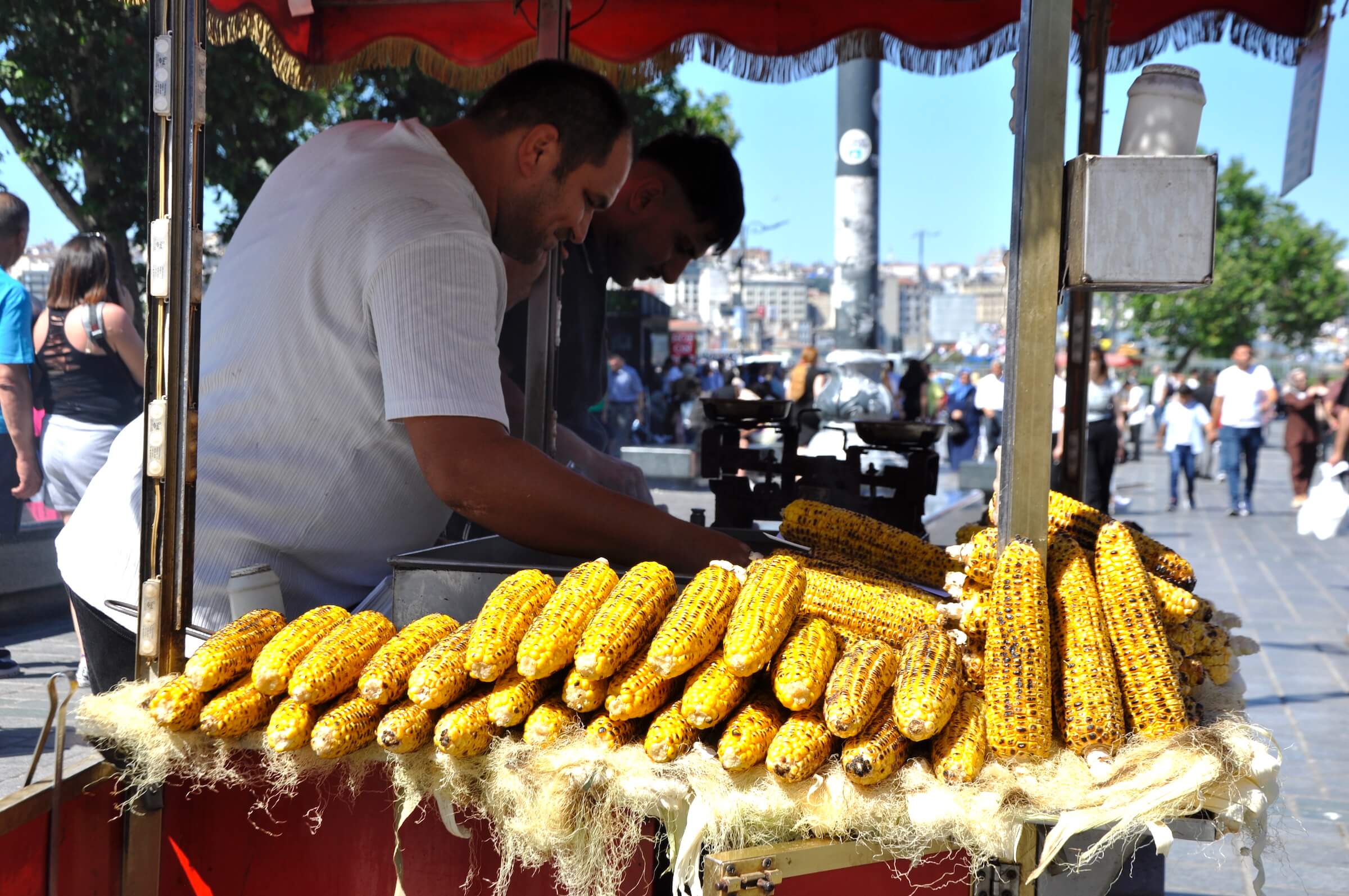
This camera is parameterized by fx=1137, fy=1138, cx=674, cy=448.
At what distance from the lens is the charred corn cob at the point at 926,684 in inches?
66.1

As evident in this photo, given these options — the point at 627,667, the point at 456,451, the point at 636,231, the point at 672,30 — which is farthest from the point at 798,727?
the point at 672,30

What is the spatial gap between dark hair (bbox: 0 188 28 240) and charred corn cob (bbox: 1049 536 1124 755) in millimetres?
6042

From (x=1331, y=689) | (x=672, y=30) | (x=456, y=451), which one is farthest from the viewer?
(x=1331, y=689)

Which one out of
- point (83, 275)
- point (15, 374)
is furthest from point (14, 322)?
point (83, 275)

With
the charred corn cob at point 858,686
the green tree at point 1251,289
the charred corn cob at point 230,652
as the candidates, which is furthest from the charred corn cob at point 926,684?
the green tree at point 1251,289

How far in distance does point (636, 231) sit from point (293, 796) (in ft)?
9.62

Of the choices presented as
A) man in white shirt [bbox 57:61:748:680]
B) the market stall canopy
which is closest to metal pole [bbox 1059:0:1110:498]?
the market stall canopy

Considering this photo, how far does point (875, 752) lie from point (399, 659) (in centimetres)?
79

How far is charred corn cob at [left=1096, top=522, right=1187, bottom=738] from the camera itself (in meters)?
1.77

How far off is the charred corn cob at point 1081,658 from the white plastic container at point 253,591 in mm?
1497

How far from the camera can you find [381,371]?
232cm

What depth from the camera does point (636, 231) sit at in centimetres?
446

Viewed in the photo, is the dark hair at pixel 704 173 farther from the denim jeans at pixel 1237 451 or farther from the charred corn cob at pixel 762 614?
the denim jeans at pixel 1237 451

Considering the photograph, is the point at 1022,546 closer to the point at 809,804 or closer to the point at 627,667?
the point at 809,804
